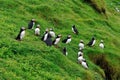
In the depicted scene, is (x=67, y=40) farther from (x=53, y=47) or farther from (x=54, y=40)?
(x=53, y=47)

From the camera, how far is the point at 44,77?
18.7 metres

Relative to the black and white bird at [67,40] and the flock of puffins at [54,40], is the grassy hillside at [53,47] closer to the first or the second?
the flock of puffins at [54,40]

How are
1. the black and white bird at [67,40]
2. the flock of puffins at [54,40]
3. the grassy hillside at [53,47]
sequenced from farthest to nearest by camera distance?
the black and white bird at [67,40], the flock of puffins at [54,40], the grassy hillside at [53,47]

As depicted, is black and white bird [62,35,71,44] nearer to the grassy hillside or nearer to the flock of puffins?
the flock of puffins

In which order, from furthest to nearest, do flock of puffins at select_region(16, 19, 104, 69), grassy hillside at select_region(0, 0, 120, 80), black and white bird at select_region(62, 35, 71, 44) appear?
black and white bird at select_region(62, 35, 71, 44)
flock of puffins at select_region(16, 19, 104, 69)
grassy hillside at select_region(0, 0, 120, 80)

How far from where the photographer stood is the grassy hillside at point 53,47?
62.7 ft

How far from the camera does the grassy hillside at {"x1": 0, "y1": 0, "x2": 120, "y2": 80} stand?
1912 centimetres

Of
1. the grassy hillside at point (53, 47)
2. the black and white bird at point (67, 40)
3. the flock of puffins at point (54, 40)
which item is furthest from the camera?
the black and white bird at point (67, 40)

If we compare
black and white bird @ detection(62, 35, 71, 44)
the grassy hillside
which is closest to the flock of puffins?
black and white bird @ detection(62, 35, 71, 44)

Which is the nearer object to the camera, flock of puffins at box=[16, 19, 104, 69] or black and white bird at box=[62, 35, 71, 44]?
flock of puffins at box=[16, 19, 104, 69]

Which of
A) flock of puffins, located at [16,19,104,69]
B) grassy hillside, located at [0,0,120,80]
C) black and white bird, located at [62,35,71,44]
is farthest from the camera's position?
black and white bird, located at [62,35,71,44]

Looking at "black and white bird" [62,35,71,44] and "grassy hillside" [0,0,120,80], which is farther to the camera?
"black and white bird" [62,35,71,44]

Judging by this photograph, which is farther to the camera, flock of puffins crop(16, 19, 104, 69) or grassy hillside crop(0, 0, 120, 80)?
flock of puffins crop(16, 19, 104, 69)

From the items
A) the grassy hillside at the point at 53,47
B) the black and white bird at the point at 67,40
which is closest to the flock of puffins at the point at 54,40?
the black and white bird at the point at 67,40
